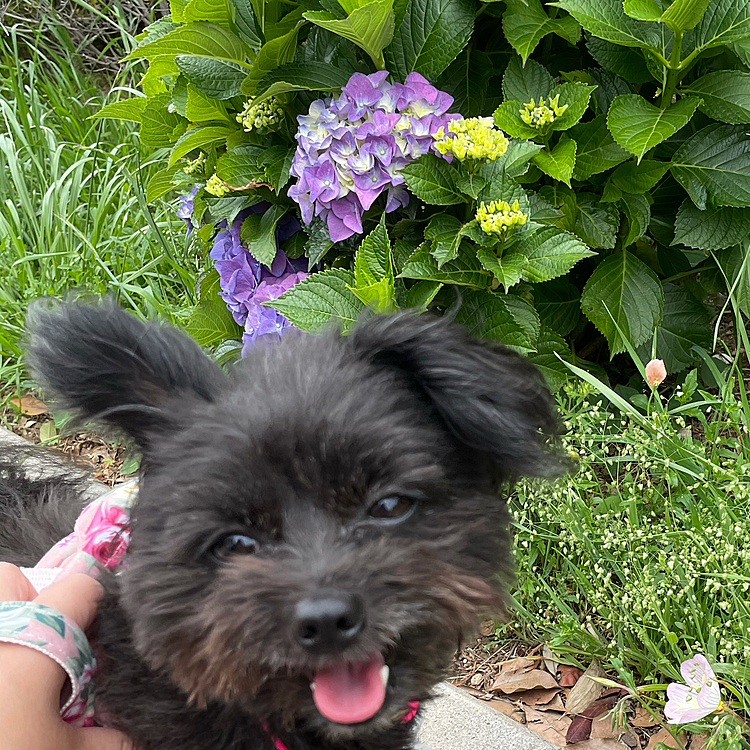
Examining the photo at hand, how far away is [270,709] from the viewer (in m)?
1.44

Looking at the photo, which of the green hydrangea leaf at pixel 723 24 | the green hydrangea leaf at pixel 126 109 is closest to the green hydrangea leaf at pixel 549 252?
the green hydrangea leaf at pixel 723 24

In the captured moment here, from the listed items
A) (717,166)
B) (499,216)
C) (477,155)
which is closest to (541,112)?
(477,155)

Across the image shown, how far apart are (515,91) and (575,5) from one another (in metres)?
0.35

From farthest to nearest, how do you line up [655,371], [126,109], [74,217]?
[74,217] → [126,109] → [655,371]

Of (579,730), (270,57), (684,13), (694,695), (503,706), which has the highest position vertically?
(684,13)

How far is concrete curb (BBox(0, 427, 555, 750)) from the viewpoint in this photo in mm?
2334

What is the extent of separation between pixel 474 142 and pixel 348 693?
167 centimetres

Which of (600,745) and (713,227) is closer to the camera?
(600,745)

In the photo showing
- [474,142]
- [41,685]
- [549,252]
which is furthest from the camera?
[549,252]

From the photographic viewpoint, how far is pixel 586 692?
97.8 inches

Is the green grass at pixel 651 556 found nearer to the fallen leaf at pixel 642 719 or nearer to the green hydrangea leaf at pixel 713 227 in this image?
the fallen leaf at pixel 642 719

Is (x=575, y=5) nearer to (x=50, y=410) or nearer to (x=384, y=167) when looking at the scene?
(x=384, y=167)

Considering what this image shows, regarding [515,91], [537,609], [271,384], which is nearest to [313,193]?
[515,91]

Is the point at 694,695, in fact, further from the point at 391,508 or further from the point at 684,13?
the point at 684,13
